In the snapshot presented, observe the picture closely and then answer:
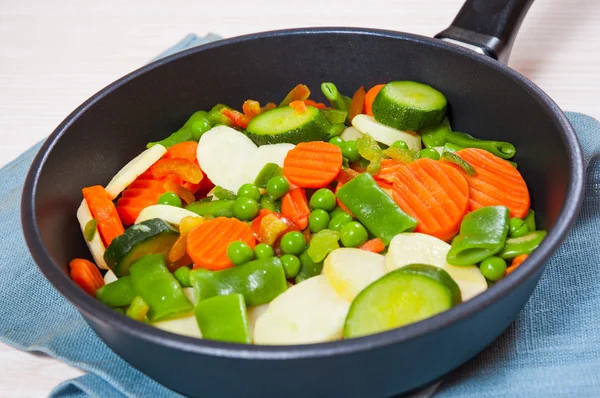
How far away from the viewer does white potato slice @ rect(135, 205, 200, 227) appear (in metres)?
2.14

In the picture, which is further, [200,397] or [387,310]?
Result: [200,397]

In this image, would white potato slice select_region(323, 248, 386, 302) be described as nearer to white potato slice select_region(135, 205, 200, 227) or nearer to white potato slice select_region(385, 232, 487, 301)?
white potato slice select_region(385, 232, 487, 301)

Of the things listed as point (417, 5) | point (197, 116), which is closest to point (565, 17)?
point (417, 5)

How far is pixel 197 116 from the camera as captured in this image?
262 cm

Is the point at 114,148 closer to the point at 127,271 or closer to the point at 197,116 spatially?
the point at 197,116

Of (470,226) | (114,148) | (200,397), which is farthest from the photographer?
(114,148)

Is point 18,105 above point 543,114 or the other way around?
the other way around

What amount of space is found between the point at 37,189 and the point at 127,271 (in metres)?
0.34

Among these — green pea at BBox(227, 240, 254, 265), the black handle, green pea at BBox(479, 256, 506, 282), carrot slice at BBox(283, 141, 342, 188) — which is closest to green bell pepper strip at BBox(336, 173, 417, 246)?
carrot slice at BBox(283, 141, 342, 188)

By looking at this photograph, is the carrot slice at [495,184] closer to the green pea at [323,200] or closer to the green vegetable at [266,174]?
the green pea at [323,200]

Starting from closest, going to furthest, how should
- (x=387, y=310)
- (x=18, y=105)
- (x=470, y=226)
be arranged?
(x=387, y=310), (x=470, y=226), (x=18, y=105)

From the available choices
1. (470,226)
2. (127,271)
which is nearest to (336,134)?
(470,226)

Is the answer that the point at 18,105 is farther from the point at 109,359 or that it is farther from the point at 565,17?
the point at 565,17

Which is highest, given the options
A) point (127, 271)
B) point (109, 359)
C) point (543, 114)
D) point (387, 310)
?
point (543, 114)
